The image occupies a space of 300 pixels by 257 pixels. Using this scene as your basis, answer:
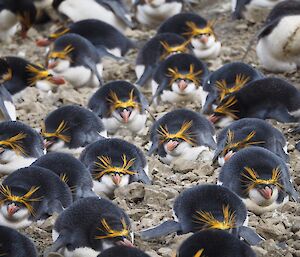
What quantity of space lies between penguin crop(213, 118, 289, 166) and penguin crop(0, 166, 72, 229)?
1214 millimetres

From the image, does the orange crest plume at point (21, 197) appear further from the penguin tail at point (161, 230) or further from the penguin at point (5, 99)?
the penguin at point (5, 99)

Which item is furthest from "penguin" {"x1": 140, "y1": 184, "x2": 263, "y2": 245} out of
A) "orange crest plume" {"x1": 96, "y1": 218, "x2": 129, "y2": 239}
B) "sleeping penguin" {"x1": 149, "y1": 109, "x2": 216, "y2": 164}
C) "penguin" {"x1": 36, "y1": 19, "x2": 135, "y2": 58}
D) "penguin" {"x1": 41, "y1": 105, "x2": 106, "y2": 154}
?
"penguin" {"x1": 36, "y1": 19, "x2": 135, "y2": 58}

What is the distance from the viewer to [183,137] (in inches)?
275

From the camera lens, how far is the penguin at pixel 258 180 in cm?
601

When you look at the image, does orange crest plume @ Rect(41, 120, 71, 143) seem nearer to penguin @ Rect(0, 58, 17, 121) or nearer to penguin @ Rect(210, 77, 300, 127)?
penguin @ Rect(0, 58, 17, 121)

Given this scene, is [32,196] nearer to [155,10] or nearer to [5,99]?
[5,99]

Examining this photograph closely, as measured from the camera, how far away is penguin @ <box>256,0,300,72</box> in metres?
8.70

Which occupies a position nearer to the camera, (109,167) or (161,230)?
(161,230)

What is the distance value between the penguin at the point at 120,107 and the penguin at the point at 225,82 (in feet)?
1.93

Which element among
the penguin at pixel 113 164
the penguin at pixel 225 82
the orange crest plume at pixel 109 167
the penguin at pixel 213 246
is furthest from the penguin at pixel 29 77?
the penguin at pixel 213 246

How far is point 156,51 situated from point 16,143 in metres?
2.49

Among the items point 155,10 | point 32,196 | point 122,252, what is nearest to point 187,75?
point 155,10

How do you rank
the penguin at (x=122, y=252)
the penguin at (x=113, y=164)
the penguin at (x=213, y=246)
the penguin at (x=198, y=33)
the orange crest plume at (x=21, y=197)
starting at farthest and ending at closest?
the penguin at (x=198, y=33), the penguin at (x=113, y=164), the orange crest plume at (x=21, y=197), the penguin at (x=213, y=246), the penguin at (x=122, y=252)

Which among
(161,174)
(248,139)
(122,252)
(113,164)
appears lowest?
(161,174)
